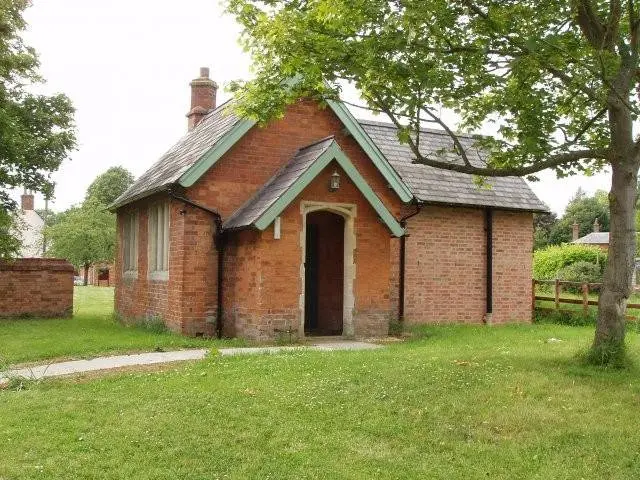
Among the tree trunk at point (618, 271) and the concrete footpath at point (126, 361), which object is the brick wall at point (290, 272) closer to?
the concrete footpath at point (126, 361)

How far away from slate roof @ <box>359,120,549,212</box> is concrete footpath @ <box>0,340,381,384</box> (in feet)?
20.5

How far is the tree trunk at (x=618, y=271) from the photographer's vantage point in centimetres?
964

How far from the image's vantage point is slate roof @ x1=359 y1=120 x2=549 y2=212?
18.7m

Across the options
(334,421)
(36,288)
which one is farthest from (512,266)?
(36,288)

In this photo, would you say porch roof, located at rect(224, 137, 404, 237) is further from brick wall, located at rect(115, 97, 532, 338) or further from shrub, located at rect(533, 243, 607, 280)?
shrub, located at rect(533, 243, 607, 280)

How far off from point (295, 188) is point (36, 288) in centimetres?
1075

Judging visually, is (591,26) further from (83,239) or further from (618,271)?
(83,239)

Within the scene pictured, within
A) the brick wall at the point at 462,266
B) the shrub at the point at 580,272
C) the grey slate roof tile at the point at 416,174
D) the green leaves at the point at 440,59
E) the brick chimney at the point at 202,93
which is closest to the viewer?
the green leaves at the point at 440,59

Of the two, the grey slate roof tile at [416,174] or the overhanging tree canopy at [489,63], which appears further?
the grey slate roof tile at [416,174]

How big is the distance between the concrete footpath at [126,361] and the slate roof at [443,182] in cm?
625

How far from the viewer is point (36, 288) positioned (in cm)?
2080

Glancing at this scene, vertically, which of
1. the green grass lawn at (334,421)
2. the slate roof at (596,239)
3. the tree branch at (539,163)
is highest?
the slate roof at (596,239)

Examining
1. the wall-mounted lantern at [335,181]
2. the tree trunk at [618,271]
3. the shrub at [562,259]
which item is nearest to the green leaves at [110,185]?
the shrub at [562,259]

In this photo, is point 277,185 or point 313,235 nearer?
point 277,185
